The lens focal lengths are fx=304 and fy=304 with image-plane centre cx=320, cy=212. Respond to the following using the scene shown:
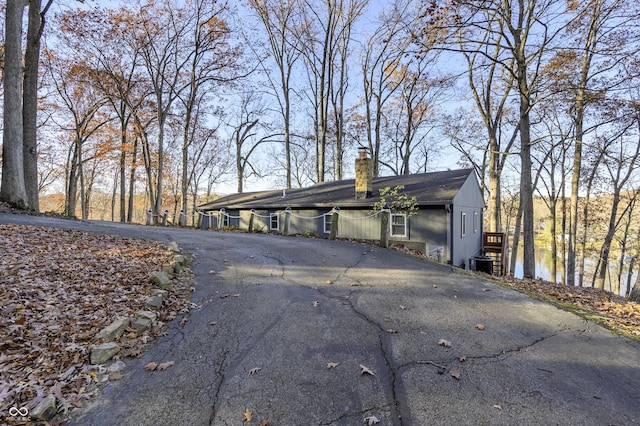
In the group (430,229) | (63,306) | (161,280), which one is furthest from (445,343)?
(430,229)

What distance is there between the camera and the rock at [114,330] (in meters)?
3.31

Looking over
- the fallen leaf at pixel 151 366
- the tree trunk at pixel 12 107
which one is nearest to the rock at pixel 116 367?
the fallen leaf at pixel 151 366

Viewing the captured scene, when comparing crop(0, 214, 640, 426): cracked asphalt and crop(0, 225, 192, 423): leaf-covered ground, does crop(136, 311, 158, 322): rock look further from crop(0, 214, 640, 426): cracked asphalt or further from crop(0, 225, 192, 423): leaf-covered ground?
crop(0, 214, 640, 426): cracked asphalt

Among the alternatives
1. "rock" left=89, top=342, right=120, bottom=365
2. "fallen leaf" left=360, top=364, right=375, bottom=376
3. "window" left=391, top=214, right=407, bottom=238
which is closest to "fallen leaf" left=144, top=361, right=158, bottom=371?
"rock" left=89, top=342, right=120, bottom=365

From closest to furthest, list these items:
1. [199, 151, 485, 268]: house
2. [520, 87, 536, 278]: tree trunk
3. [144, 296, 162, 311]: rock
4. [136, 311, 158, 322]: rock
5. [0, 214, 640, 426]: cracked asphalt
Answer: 1. [0, 214, 640, 426]: cracked asphalt
2. [136, 311, 158, 322]: rock
3. [144, 296, 162, 311]: rock
4. [520, 87, 536, 278]: tree trunk
5. [199, 151, 485, 268]: house

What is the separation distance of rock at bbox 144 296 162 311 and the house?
6873 millimetres

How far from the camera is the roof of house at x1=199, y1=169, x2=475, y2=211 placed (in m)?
12.1

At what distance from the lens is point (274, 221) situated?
16.9 metres

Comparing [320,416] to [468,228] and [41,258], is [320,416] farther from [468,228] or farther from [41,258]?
[468,228]

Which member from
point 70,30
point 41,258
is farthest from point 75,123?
point 41,258

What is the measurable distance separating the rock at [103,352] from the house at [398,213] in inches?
310

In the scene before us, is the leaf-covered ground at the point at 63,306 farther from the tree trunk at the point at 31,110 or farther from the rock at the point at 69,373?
the tree trunk at the point at 31,110

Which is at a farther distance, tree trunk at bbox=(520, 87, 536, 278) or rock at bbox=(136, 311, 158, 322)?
tree trunk at bbox=(520, 87, 536, 278)

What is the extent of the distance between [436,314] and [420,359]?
1.38 metres
